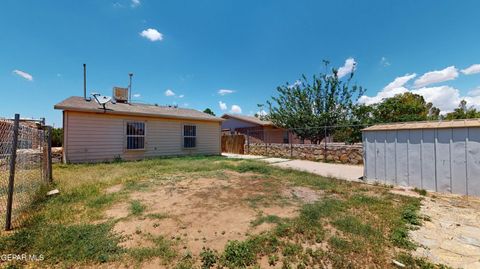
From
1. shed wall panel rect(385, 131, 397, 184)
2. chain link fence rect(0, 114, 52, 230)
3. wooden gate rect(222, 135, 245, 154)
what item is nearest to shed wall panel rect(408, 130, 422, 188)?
shed wall panel rect(385, 131, 397, 184)

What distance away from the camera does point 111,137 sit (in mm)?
10555

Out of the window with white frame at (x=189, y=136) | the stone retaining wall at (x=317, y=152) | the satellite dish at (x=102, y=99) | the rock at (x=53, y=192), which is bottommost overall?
the rock at (x=53, y=192)

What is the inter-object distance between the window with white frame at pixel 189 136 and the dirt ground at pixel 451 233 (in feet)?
37.4

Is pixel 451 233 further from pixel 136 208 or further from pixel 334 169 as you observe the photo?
pixel 334 169

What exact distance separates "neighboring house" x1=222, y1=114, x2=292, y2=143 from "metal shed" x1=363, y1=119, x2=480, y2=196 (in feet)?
41.8

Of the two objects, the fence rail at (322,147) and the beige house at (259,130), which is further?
the beige house at (259,130)

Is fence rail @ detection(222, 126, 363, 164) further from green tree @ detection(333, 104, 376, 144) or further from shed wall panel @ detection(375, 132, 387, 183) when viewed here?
shed wall panel @ detection(375, 132, 387, 183)

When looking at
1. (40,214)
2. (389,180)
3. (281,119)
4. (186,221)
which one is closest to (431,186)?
(389,180)

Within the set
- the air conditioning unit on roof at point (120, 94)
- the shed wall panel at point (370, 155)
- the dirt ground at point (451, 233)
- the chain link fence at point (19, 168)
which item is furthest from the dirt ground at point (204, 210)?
the air conditioning unit on roof at point (120, 94)

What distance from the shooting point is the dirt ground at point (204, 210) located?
3.00 m

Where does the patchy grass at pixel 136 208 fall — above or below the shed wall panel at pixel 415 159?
below

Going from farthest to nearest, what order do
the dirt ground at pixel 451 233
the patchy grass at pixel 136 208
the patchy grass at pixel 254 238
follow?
the patchy grass at pixel 136 208
the dirt ground at pixel 451 233
the patchy grass at pixel 254 238

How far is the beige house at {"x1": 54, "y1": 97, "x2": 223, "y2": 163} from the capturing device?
9.55 m

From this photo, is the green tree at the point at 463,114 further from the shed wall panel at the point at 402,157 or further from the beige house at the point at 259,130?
the shed wall panel at the point at 402,157
